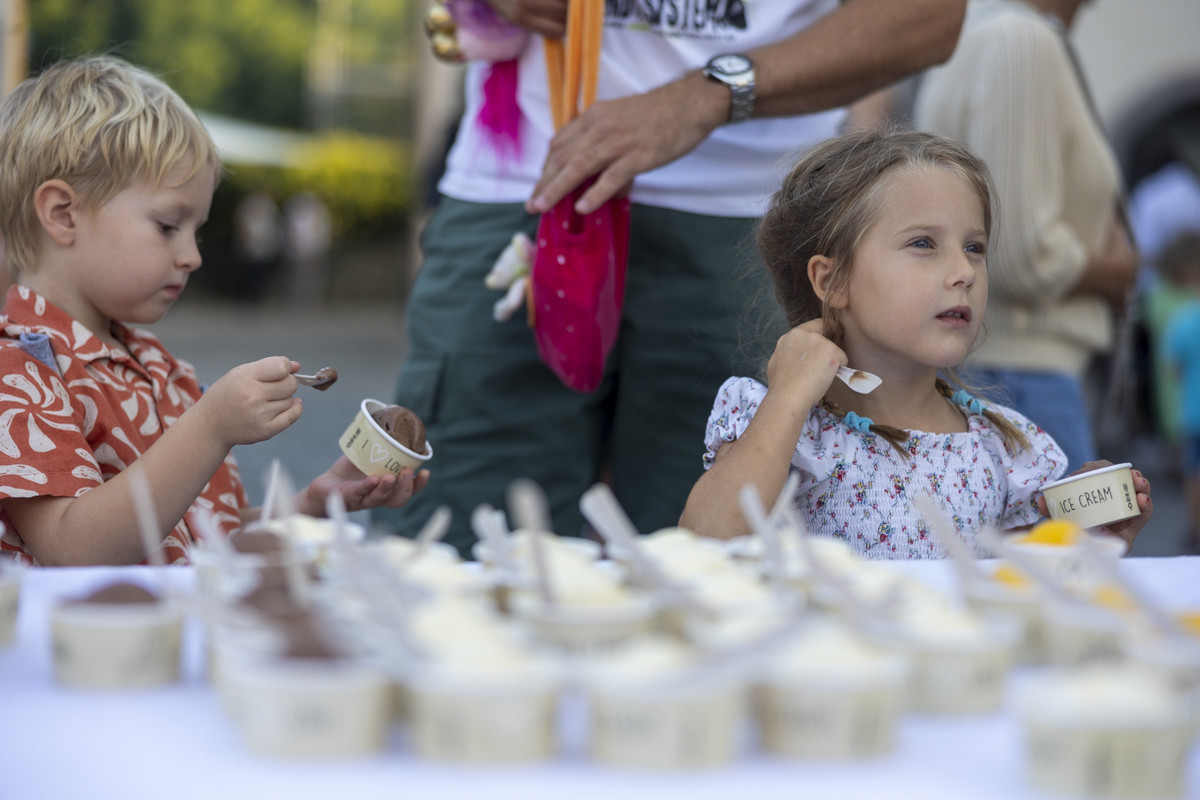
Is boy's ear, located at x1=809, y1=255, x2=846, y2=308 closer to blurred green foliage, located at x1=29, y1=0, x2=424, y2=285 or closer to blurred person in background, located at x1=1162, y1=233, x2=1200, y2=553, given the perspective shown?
blurred person in background, located at x1=1162, y1=233, x2=1200, y2=553

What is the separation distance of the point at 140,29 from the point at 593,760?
31674 millimetres

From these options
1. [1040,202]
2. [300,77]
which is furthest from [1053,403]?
[300,77]

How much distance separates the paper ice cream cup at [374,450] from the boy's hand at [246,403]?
116 millimetres

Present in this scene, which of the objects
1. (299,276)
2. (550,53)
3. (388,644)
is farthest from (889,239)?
(299,276)

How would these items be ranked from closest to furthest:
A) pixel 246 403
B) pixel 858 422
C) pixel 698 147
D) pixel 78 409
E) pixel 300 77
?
pixel 246 403, pixel 78 409, pixel 858 422, pixel 698 147, pixel 300 77

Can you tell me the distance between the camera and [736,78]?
224 cm

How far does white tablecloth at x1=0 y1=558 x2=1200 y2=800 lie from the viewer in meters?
0.90

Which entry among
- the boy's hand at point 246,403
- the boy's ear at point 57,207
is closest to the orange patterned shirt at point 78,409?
the boy's ear at point 57,207

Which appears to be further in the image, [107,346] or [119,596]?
[107,346]

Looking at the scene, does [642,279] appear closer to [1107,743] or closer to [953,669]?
[953,669]

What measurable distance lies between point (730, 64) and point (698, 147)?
0.80 ft

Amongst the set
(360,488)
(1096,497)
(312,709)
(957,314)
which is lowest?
(360,488)

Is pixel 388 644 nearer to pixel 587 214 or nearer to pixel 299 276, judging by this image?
pixel 587 214

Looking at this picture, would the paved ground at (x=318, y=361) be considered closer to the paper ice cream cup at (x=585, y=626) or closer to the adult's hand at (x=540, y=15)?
the adult's hand at (x=540, y=15)
